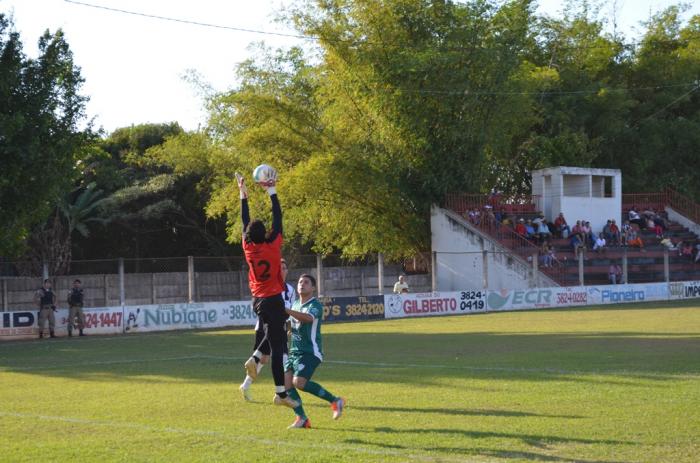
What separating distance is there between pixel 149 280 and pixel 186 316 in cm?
255

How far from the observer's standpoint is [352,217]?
45094 millimetres

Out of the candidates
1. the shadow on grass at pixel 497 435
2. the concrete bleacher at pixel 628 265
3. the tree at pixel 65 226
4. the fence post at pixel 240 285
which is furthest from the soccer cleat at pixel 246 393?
the tree at pixel 65 226

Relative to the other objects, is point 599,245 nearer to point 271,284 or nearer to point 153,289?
point 153,289

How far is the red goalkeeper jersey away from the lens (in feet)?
34.0

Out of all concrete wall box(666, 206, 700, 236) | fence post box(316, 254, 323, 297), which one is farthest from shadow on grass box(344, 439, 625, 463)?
concrete wall box(666, 206, 700, 236)

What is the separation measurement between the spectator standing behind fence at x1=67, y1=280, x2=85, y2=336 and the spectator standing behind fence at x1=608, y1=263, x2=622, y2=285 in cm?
2398

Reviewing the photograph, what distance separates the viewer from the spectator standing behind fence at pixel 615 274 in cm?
4288

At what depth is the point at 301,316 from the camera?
34.4 feet

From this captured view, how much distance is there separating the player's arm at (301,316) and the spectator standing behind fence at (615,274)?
34.5 meters

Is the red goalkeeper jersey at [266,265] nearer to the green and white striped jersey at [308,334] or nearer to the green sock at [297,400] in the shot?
the green and white striped jersey at [308,334]

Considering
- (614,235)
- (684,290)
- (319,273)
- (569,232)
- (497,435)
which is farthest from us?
(614,235)

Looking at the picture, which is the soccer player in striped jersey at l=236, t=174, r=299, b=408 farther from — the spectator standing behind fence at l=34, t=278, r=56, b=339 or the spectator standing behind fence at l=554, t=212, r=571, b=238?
the spectator standing behind fence at l=554, t=212, r=571, b=238

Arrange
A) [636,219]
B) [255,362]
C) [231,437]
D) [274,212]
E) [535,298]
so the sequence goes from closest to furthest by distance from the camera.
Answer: [231,437], [274,212], [255,362], [535,298], [636,219]

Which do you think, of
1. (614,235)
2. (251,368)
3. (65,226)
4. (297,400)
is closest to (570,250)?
(614,235)
